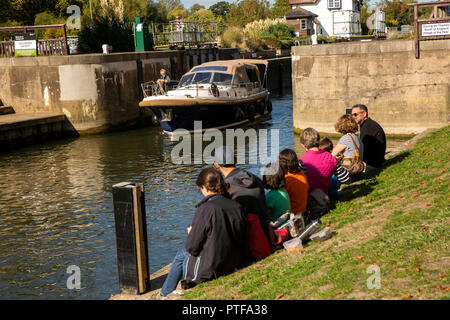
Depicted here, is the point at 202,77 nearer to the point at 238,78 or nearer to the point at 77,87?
the point at 238,78

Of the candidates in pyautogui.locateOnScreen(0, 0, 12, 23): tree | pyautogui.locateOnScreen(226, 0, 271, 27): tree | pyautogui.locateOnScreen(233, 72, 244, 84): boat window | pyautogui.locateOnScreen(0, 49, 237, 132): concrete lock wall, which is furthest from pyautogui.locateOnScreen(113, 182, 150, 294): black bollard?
pyautogui.locateOnScreen(226, 0, 271, 27): tree

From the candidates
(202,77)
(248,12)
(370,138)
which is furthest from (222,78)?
(248,12)

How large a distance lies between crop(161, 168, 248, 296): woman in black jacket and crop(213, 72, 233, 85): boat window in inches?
747

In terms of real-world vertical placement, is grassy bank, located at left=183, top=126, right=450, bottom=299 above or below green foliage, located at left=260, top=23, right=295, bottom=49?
below

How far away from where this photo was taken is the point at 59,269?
31.8 ft

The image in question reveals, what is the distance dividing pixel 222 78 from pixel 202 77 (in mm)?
856

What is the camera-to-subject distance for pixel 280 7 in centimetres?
9325

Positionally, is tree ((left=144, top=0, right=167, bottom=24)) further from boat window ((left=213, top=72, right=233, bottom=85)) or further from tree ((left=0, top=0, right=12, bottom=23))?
boat window ((left=213, top=72, right=233, bottom=85))

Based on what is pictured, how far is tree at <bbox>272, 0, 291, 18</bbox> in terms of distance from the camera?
303ft
